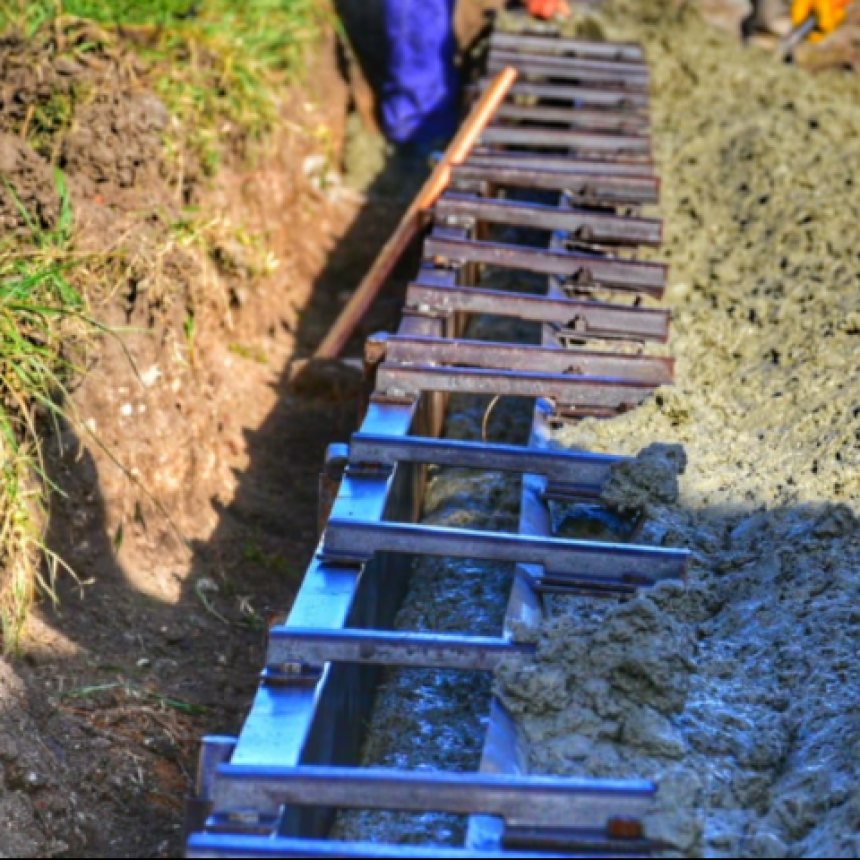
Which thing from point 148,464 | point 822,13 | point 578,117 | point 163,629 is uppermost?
point 822,13

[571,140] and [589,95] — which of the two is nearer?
[571,140]

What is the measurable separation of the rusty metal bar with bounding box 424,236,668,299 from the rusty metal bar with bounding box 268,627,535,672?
225cm

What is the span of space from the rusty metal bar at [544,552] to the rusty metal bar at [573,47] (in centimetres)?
414

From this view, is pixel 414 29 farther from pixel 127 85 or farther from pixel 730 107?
pixel 127 85

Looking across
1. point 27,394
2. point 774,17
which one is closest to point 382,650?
point 27,394

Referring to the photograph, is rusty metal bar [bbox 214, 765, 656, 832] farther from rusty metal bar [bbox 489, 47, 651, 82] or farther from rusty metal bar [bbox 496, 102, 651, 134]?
rusty metal bar [bbox 489, 47, 651, 82]

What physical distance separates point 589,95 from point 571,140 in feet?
1.95

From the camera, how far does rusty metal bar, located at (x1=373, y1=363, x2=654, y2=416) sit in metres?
3.93

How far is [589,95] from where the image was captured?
6367mm

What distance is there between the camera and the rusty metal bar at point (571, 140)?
5.80 meters

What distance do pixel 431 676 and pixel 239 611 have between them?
932mm

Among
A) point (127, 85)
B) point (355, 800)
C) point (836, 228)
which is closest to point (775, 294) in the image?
point (836, 228)

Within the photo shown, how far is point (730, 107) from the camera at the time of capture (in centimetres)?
661

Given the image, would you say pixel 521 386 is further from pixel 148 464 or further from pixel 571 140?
pixel 571 140
